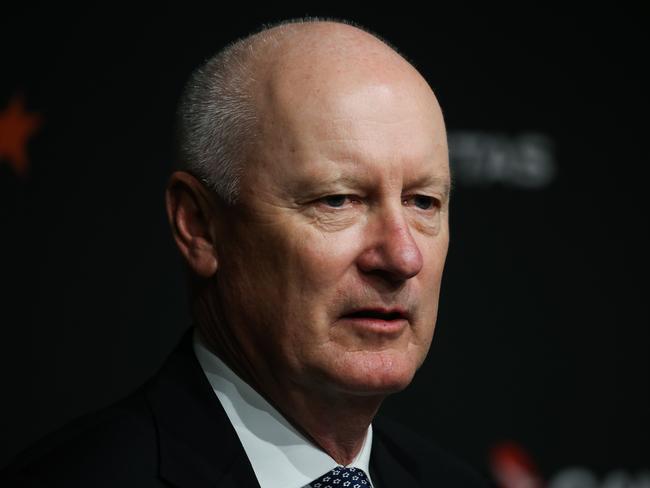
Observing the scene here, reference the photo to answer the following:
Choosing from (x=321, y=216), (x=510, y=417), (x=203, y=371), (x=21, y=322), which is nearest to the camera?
(x=321, y=216)

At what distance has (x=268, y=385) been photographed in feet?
5.20

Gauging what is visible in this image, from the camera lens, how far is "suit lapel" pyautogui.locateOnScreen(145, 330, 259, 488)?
59.7 inches

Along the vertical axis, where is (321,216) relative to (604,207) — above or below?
above

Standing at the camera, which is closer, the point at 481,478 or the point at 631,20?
the point at 481,478

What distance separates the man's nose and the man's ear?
0.81ft

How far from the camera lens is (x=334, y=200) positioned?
4.94 feet

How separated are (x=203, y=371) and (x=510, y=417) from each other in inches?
51.9

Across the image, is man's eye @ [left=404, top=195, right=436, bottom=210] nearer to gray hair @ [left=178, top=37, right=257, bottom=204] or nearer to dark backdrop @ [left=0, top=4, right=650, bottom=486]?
gray hair @ [left=178, top=37, right=257, bottom=204]

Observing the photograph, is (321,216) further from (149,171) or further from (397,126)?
(149,171)

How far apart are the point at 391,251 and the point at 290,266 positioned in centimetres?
15

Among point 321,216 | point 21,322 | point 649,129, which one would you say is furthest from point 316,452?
point 649,129

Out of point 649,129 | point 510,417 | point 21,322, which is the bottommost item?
point 510,417

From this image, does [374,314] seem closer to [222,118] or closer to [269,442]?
[269,442]

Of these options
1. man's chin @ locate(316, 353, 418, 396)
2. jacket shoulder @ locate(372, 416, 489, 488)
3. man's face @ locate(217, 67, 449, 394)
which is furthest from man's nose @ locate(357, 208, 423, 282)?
jacket shoulder @ locate(372, 416, 489, 488)
